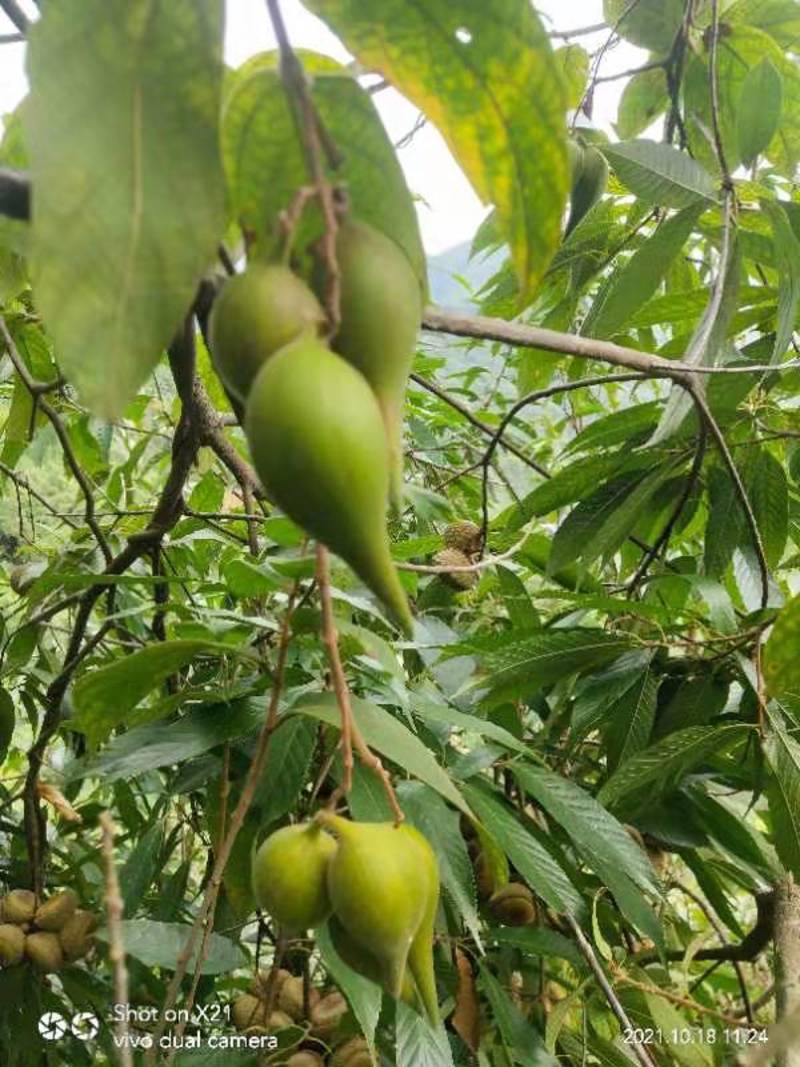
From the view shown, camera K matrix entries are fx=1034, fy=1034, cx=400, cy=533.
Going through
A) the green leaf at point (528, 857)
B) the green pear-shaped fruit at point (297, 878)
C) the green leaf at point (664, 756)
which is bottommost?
the green leaf at point (528, 857)

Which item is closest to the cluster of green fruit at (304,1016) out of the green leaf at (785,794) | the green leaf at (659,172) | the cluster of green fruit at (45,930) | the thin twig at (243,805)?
the cluster of green fruit at (45,930)

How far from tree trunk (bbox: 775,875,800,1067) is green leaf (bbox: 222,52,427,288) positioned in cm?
Result: 88

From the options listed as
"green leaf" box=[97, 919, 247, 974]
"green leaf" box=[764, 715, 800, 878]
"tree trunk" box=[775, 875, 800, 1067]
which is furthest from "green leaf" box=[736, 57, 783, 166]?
"green leaf" box=[97, 919, 247, 974]

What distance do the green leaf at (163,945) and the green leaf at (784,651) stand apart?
57 centimetres

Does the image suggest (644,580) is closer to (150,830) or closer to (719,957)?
(719,957)

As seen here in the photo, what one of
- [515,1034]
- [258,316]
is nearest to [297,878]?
[258,316]

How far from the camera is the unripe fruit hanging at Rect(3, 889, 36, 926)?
135 centimetres

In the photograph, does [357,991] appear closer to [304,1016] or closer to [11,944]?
[304,1016]

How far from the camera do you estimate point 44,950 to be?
132cm

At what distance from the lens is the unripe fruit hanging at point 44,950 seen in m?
1.33

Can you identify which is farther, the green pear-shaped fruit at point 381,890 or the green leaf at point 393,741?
the green leaf at point 393,741

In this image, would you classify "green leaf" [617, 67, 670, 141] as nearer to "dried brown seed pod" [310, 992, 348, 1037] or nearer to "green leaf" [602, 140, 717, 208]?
"green leaf" [602, 140, 717, 208]

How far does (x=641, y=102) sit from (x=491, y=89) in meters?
1.20

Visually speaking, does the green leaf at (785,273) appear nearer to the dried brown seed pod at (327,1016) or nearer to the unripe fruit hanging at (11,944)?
the dried brown seed pod at (327,1016)
